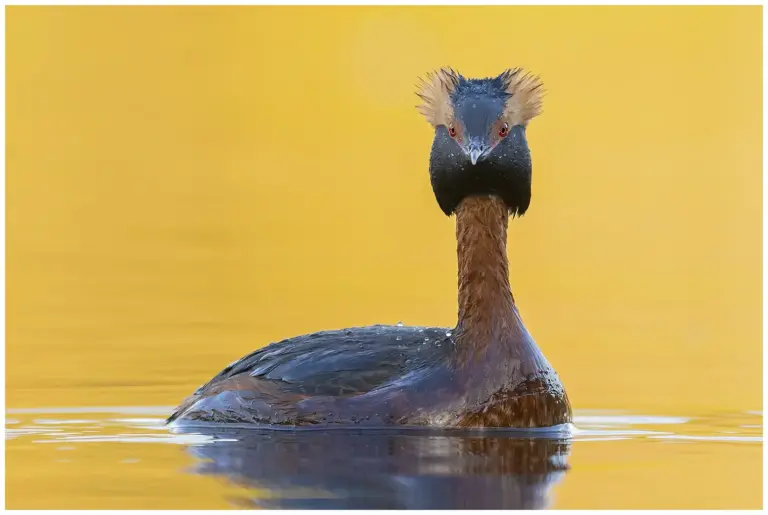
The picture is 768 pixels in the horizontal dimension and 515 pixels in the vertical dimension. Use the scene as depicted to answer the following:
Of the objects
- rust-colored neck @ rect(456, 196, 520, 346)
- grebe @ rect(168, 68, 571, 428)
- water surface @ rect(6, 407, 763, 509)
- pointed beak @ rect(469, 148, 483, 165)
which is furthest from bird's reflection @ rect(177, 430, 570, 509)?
pointed beak @ rect(469, 148, 483, 165)

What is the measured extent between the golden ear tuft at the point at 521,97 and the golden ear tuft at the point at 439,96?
0.41 meters

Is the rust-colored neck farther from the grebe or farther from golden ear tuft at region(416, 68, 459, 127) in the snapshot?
golden ear tuft at region(416, 68, 459, 127)

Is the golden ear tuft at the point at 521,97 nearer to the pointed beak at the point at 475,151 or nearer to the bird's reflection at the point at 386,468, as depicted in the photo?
the pointed beak at the point at 475,151

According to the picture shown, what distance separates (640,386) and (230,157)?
615 inches

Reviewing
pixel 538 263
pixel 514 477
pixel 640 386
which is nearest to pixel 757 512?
pixel 514 477

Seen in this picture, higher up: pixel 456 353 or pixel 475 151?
pixel 475 151

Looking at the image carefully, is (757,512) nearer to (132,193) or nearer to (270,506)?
(270,506)

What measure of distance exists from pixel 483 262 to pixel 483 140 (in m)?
0.99

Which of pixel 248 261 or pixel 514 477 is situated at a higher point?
pixel 248 261

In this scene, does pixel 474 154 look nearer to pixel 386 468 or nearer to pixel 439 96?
pixel 439 96

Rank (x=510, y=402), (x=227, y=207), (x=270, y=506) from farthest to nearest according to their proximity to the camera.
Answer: (x=227, y=207), (x=510, y=402), (x=270, y=506)

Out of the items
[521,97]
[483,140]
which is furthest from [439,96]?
[483,140]

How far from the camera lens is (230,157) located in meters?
28.8

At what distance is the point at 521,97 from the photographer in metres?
12.2
